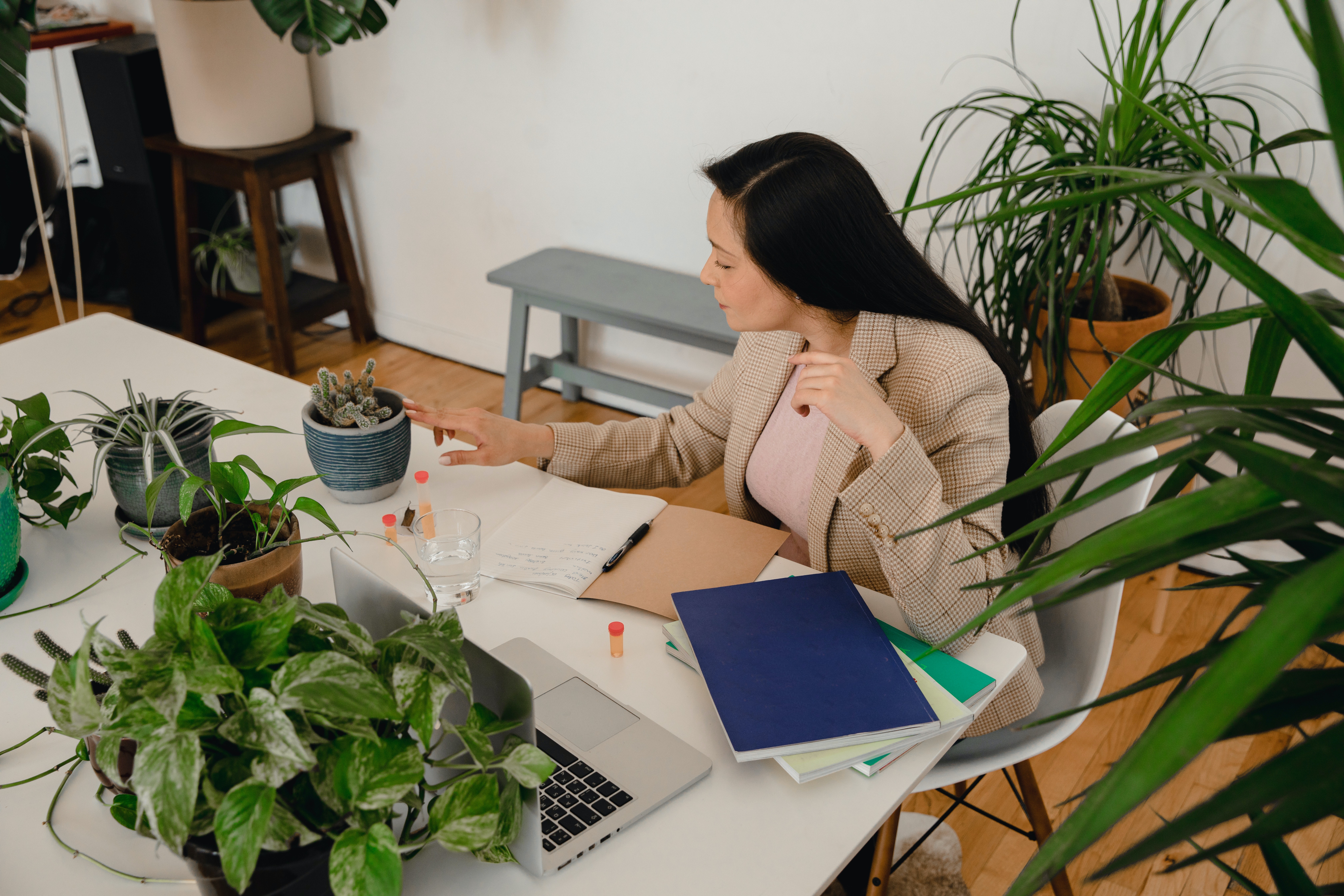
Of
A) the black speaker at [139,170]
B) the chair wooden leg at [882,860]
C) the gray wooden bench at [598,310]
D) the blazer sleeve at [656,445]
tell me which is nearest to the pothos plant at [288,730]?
the chair wooden leg at [882,860]

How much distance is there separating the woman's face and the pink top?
0.39 ft

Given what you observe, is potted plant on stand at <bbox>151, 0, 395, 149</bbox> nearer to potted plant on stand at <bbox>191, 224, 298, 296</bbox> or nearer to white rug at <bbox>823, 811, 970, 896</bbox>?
potted plant on stand at <bbox>191, 224, 298, 296</bbox>

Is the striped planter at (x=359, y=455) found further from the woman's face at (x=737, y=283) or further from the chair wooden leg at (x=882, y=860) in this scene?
the chair wooden leg at (x=882, y=860)

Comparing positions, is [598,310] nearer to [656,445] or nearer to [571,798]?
[656,445]

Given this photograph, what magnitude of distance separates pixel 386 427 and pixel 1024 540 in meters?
0.96

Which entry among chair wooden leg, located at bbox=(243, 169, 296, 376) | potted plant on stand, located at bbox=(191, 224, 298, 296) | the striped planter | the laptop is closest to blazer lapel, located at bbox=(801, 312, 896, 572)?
the laptop

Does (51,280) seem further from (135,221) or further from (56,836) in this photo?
Answer: (56,836)

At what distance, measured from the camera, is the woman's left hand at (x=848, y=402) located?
3.83ft

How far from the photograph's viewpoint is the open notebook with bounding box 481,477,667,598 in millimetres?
1188

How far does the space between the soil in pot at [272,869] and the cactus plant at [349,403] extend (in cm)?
68

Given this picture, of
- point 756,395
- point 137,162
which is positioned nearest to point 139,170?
point 137,162

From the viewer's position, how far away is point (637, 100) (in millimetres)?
2828

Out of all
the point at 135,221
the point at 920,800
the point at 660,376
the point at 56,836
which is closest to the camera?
the point at 56,836

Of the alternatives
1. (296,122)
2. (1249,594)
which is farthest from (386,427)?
(296,122)
